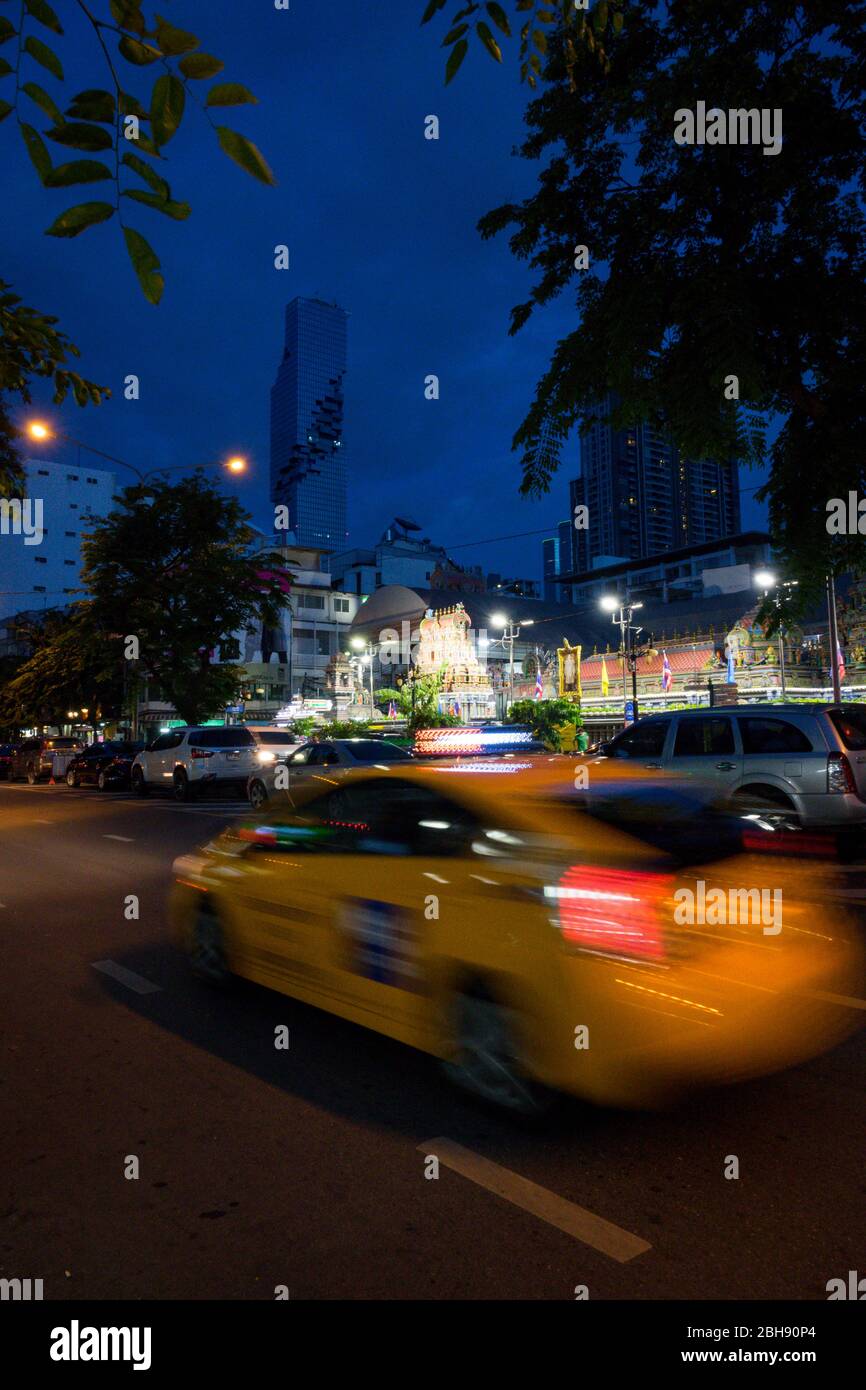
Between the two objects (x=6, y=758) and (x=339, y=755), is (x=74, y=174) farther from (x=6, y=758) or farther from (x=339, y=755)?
(x=6, y=758)

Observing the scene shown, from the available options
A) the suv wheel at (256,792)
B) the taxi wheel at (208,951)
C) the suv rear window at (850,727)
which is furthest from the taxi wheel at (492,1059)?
the suv wheel at (256,792)

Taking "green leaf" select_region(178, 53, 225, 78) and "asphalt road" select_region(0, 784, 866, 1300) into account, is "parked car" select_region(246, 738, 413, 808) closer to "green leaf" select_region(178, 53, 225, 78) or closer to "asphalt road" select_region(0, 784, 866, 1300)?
"asphalt road" select_region(0, 784, 866, 1300)

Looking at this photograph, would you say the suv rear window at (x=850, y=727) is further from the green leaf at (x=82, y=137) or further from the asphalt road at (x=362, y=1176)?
the green leaf at (x=82, y=137)

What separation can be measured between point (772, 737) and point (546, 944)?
6.98 meters

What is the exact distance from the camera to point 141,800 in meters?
22.1

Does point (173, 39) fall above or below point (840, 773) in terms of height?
above

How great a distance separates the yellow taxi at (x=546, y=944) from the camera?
3240 millimetres

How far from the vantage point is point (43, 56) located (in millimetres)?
2377

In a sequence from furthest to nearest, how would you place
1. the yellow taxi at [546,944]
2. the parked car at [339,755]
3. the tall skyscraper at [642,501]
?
the tall skyscraper at [642,501] → the parked car at [339,755] → the yellow taxi at [546,944]

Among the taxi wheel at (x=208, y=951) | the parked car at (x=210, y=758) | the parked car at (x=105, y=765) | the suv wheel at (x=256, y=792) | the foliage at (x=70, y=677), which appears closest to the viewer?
the taxi wheel at (x=208, y=951)

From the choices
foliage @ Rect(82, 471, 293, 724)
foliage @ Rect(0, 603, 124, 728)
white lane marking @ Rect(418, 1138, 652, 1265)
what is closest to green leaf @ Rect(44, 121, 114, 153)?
white lane marking @ Rect(418, 1138, 652, 1265)

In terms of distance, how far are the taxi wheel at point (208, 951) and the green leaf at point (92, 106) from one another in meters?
4.31

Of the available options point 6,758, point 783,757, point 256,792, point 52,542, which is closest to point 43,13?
point 783,757

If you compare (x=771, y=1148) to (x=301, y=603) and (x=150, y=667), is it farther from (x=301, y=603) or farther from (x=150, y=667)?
(x=301, y=603)
